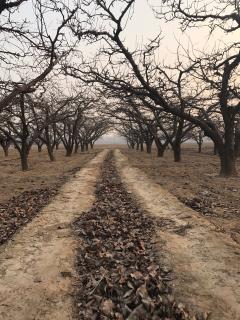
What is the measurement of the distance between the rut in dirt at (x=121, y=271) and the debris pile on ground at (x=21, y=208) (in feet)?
5.00

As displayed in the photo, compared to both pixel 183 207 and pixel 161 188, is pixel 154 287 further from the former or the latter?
pixel 161 188

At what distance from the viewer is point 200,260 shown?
21.0ft

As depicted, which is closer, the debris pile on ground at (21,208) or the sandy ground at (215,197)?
the sandy ground at (215,197)

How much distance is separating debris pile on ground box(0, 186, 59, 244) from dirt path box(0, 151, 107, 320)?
0.38m

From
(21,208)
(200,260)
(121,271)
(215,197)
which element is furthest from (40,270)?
(215,197)

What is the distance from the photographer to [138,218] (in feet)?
30.5

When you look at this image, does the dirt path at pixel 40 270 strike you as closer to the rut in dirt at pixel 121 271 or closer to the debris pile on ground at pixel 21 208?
the rut in dirt at pixel 121 271

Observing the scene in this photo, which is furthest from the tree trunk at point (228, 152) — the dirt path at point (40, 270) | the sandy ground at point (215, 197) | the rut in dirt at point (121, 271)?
the dirt path at point (40, 270)

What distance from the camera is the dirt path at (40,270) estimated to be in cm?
495

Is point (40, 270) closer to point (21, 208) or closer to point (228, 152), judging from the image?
point (21, 208)

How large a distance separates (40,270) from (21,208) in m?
5.33

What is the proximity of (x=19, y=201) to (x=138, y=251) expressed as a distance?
6739 mm

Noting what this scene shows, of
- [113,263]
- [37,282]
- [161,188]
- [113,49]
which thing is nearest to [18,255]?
[37,282]

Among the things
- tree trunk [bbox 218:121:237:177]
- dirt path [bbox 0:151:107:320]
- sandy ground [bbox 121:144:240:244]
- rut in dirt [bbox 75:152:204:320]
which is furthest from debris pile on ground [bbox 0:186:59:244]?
tree trunk [bbox 218:121:237:177]
